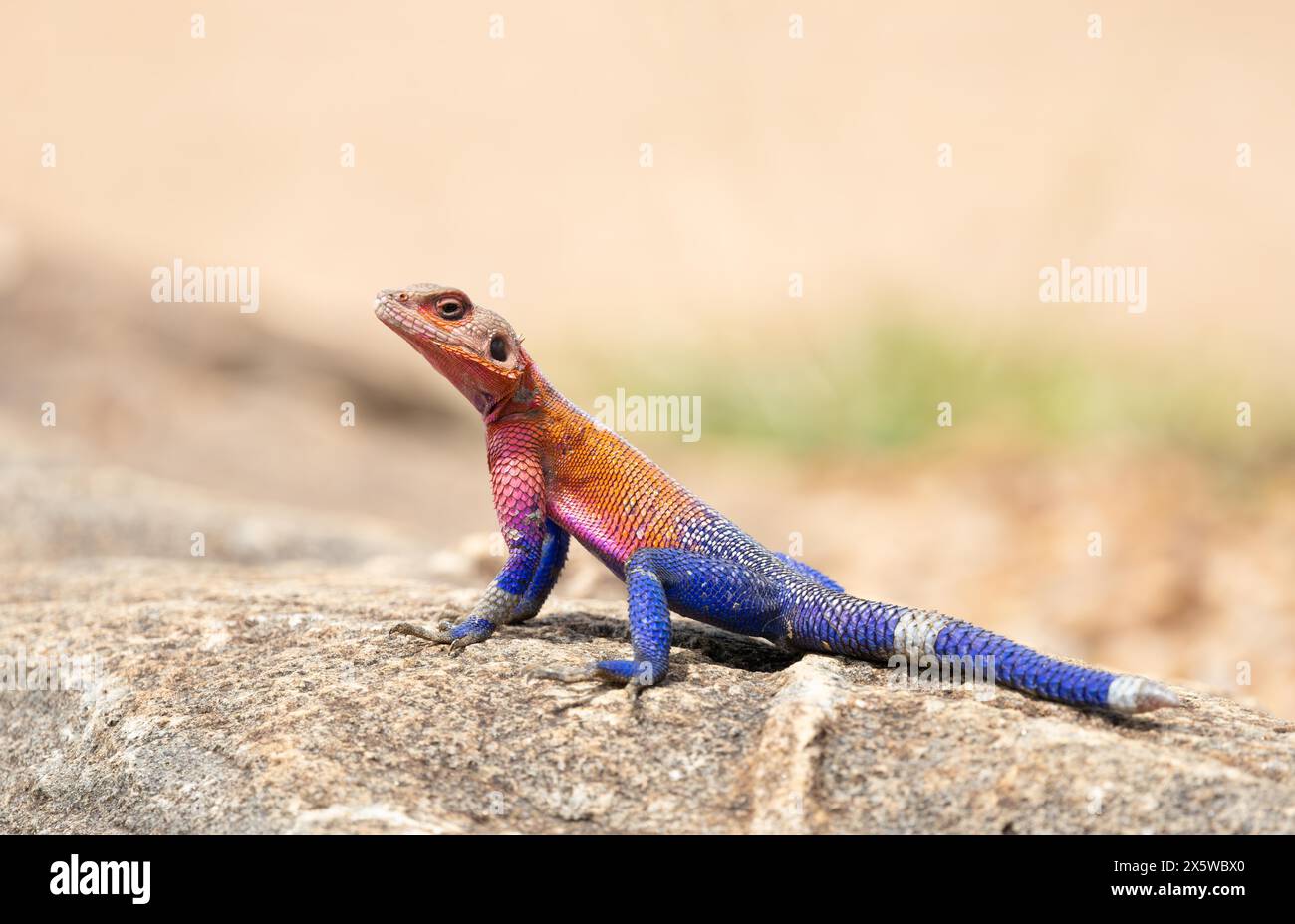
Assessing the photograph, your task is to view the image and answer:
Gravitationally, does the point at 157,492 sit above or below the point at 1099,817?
above

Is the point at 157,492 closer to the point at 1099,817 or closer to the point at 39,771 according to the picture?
the point at 39,771

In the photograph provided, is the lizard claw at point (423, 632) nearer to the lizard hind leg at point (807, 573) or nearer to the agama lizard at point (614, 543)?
the agama lizard at point (614, 543)

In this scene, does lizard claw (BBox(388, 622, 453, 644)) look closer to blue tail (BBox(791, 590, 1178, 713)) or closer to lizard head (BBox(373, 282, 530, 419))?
lizard head (BBox(373, 282, 530, 419))

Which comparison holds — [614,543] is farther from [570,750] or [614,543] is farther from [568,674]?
[570,750]

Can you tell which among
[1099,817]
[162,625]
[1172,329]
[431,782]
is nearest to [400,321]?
[162,625]

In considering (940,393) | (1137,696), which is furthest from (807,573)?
(940,393)

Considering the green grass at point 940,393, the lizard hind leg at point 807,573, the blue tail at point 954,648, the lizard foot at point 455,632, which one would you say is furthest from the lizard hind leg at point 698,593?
the green grass at point 940,393
